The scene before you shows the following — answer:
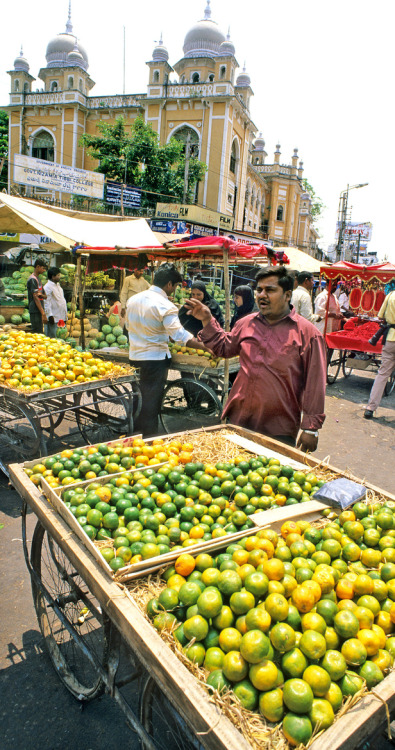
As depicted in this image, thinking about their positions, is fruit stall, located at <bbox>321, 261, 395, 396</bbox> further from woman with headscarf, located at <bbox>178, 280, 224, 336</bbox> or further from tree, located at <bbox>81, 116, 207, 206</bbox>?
tree, located at <bbox>81, 116, 207, 206</bbox>

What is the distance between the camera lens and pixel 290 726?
3.94ft

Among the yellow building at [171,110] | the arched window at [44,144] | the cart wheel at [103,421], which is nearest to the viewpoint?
the cart wheel at [103,421]

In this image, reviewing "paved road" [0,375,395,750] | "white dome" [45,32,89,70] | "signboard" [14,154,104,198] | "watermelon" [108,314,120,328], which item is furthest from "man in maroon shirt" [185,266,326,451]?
"white dome" [45,32,89,70]

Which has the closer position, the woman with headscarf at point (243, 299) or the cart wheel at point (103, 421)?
the cart wheel at point (103, 421)

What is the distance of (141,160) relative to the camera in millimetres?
25453

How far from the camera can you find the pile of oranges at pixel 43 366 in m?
Answer: 4.73

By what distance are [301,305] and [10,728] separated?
768cm

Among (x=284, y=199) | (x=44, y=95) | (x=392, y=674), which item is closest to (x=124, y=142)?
(x=44, y=95)

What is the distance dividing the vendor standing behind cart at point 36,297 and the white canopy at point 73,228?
791mm

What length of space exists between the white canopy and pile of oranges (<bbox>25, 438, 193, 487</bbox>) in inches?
177

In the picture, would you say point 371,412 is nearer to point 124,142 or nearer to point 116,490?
point 116,490

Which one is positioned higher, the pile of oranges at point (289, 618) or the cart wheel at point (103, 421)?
the pile of oranges at point (289, 618)

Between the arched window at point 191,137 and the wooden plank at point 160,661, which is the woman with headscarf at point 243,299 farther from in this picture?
the arched window at point 191,137

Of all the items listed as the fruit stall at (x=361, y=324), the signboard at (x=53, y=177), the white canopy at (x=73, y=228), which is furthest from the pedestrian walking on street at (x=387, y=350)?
the signboard at (x=53, y=177)
